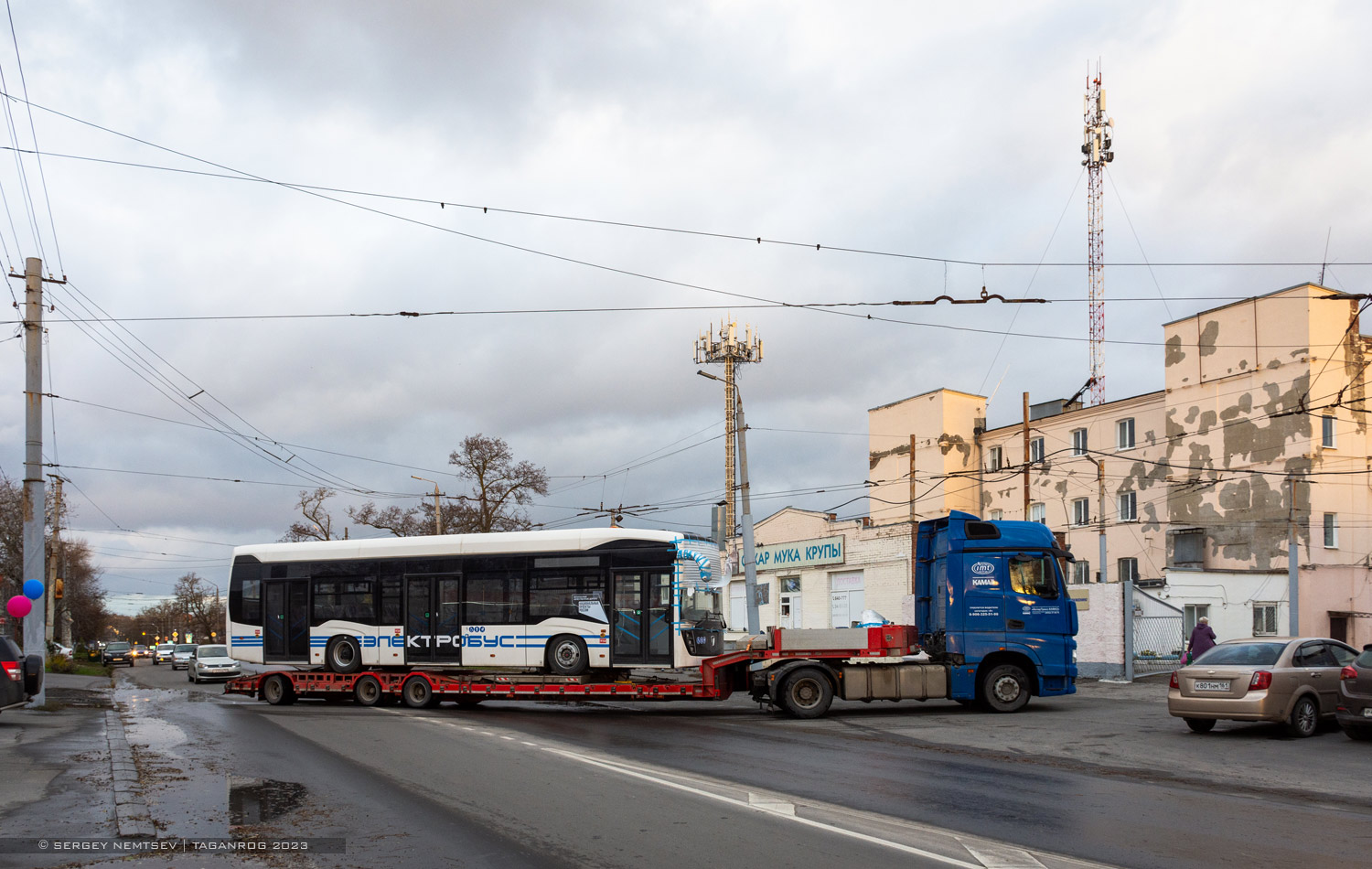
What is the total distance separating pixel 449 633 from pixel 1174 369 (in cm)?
3417

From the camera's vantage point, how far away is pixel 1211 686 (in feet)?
51.5

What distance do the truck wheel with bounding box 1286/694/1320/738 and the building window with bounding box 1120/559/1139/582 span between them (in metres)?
30.6

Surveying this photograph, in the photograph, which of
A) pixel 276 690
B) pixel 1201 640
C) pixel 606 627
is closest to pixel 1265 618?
pixel 1201 640

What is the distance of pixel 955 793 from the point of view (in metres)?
10.2

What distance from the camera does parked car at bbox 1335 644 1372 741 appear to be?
577 inches

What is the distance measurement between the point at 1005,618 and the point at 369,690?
1272cm

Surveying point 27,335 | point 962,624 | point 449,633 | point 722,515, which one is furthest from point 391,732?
point 722,515

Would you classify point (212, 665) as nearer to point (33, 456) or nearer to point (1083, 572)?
point (33, 456)

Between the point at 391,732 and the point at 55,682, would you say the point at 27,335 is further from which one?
the point at 55,682

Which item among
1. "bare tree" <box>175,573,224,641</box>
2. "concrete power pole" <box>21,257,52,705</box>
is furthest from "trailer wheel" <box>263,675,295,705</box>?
"bare tree" <box>175,573,224,641</box>

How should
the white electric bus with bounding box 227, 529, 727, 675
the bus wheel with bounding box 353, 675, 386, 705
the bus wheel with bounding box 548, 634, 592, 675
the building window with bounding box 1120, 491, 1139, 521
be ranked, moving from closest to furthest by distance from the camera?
the white electric bus with bounding box 227, 529, 727, 675 < the bus wheel with bounding box 548, 634, 592, 675 < the bus wheel with bounding box 353, 675, 386, 705 < the building window with bounding box 1120, 491, 1139, 521

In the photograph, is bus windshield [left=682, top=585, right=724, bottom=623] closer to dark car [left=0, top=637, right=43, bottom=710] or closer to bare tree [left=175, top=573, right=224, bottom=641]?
dark car [left=0, top=637, right=43, bottom=710]

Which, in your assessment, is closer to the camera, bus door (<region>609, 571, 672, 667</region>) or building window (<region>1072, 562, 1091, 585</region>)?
bus door (<region>609, 571, 672, 667</region>)

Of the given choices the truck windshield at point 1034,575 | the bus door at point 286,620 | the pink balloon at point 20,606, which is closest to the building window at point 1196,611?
the truck windshield at point 1034,575
